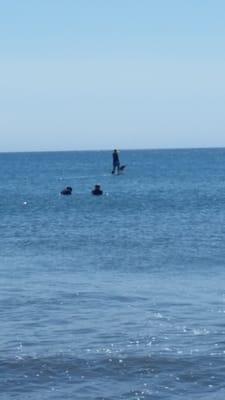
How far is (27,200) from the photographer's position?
73.1 m

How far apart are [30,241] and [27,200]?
3303 cm

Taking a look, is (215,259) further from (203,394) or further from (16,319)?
(203,394)

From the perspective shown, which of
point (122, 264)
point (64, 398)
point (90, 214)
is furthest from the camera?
point (90, 214)

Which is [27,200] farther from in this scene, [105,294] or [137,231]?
[105,294]

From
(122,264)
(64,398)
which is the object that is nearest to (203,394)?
(64,398)

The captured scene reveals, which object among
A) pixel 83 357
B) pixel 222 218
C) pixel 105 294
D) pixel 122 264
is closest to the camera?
pixel 83 357

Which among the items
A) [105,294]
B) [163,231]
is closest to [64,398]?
[105,294]

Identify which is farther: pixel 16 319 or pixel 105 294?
pixel 105 294

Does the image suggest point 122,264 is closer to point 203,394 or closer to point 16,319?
point 16,319

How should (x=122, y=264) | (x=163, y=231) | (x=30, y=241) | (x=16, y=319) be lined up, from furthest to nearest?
(x=163, y=231), (x=30, y=241), (x=122, y=264), (x=16, y=319)

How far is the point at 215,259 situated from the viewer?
106 feet

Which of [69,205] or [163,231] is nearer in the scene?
[163,231]

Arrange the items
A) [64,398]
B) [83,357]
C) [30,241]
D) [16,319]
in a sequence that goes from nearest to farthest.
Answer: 1. [64,398]
2. [83,357]
3. [16,319]
4. [30,241]

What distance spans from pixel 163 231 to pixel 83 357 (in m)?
26.3
